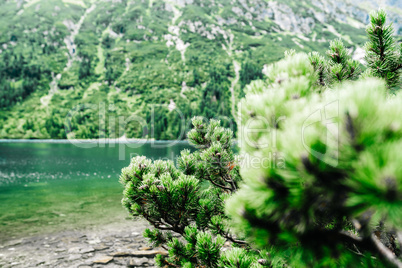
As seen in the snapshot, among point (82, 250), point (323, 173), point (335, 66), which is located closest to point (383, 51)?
point (335, 66)

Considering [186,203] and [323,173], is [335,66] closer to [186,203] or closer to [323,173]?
[323,173]

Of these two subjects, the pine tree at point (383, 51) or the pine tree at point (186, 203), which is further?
the pine tree at point (186, 203)

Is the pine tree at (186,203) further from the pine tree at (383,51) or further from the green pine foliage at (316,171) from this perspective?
the pine tree at (383,51)

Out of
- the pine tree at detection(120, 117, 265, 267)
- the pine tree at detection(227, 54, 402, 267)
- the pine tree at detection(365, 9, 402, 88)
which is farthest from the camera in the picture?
the pine tree at detection(120, 117, 265, 267)

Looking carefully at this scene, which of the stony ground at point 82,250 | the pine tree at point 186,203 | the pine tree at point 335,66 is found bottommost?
the stony ground at point 82,250

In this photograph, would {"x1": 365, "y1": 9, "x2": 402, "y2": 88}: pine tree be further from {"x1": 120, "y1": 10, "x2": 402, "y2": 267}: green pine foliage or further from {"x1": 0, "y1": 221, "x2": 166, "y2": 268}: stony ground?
{"x1": 0, "y1": 221, "x2": 166, "y2": 268}: stony ground

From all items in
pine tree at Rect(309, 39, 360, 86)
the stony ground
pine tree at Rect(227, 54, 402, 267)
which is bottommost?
the stony ground

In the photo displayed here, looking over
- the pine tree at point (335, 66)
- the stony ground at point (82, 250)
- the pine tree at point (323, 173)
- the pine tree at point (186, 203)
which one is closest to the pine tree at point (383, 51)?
the pine tree at point (335, 66)

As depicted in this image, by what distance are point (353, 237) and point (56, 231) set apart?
1497 cm

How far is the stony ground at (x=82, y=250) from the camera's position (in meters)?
8.80

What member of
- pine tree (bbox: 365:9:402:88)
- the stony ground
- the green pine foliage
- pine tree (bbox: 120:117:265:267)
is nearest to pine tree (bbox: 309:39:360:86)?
pine tree (bbox: 365:9:402:88)

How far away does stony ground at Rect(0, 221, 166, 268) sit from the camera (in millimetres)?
8805

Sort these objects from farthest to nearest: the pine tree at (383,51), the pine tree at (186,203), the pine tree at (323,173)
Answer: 1. the pine tree at (186,203)
2. the pine tree at (383,51)
3. the pine tree at (323,173)

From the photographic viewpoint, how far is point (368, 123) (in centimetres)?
105
